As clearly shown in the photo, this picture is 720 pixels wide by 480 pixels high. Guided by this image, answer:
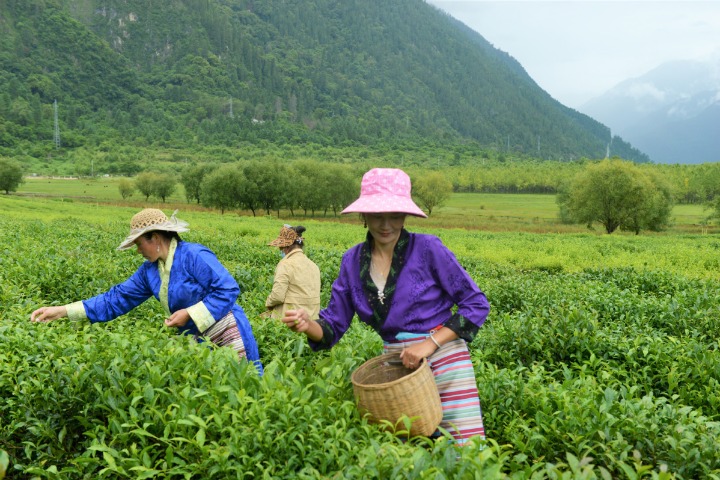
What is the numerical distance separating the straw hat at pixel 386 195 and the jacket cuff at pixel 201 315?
169 cm

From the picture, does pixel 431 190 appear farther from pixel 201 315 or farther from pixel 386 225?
pixel 386 225

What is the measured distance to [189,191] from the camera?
301ft

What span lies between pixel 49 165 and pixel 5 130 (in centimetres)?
3446

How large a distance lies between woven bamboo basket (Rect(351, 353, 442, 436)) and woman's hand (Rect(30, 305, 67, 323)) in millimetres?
2862

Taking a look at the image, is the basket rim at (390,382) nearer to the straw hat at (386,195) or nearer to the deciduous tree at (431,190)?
the straw hat at (386,195)

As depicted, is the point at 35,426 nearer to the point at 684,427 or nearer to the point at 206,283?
the point at 206,283

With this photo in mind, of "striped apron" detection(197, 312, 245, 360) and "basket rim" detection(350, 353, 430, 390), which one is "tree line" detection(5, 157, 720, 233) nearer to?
"striped apron" detection(197, 312, 245, 360)

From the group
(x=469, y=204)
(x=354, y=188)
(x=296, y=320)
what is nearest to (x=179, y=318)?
(x=296, y=320)

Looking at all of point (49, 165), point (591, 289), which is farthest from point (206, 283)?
point (49, 165)

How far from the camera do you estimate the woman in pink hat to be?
3.31 meters

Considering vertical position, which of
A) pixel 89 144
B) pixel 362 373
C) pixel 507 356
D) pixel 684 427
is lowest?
pixel 507 356

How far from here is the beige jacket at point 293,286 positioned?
24.0 ft

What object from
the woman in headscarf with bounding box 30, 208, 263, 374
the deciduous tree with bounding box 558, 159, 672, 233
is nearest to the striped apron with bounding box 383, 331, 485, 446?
the woman in headscarf with bounding box 30, 208, 263, 374

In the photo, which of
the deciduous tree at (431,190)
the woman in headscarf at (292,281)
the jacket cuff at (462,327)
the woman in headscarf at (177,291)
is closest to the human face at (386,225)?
the jacket cuff at (462,327)
